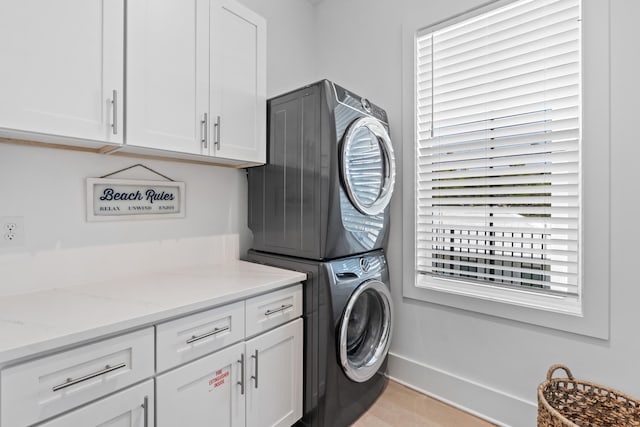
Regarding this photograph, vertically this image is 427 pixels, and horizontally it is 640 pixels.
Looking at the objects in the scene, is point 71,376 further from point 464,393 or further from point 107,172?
point 464,393

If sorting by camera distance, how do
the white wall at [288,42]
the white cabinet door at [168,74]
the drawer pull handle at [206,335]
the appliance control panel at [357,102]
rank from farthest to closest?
the white wall at [288,42], the appliance control panel at [357,102], the white cabinet door at [168,74], the drawer pull handle at [206,335]

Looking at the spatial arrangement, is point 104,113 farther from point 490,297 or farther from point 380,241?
point 490,297

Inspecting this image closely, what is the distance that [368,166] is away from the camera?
1.90 metres

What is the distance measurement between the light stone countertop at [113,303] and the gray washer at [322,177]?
247 mm

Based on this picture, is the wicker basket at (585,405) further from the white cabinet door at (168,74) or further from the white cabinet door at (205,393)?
the white cabinet door at (168,74)

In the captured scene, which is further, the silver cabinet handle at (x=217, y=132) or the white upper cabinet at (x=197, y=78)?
the silver cabinet handle at (x=217, y=132)

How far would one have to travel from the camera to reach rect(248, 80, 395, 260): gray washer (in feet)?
5.40

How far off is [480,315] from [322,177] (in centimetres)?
127

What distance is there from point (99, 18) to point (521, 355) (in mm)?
2551

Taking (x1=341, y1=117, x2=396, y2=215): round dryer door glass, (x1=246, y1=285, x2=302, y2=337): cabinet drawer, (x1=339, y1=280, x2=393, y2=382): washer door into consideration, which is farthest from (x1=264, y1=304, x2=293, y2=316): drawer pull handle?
(x1=341, y1=117, x2=396, y2=215): round dryer door glass

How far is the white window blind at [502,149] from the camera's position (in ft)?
5.33

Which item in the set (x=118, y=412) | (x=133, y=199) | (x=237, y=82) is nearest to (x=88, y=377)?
(x=118, y=412)

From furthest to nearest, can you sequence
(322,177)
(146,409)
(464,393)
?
(464,393)
(322,177)
(146,409)

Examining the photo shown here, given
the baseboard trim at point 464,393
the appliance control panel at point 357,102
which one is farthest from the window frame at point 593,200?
the appliance control panel at point 357,102
